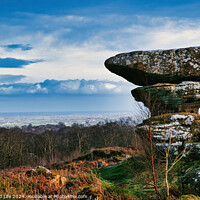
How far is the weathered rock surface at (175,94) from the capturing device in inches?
429

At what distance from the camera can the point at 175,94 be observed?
1095 centimetres

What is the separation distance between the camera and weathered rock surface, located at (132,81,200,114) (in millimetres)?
10898

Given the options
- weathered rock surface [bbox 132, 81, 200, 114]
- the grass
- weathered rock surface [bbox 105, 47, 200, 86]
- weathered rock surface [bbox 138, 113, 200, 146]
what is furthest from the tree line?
the grass

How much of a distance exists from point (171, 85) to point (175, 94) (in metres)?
0.53

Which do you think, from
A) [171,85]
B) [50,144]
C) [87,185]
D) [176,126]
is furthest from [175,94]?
[50,144]

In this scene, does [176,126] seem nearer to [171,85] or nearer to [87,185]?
[171,85]

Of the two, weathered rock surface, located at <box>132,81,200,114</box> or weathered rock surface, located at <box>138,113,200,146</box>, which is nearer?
weathered rock surface, located at <box>138,113,200,146</box>

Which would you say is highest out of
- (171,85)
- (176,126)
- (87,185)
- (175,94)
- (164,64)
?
(164,64)

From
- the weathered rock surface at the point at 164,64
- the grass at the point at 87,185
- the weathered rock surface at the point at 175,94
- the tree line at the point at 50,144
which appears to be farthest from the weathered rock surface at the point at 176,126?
the tree line at the point at 50,144

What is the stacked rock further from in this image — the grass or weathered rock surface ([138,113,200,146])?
the grass

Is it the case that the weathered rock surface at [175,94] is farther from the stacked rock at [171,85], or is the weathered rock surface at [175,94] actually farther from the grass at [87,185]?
the grass at [87,185]

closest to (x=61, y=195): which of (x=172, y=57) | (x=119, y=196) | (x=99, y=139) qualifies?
(x=119, y=196)

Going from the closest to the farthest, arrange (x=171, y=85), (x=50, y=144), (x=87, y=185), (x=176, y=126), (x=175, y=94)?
(x=87, y=185)
(x=176, y=126)
(x=175, y=94)
(x=171, y=85)
(x=50, y=144)

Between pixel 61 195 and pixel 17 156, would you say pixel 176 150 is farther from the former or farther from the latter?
pixel 17 156
